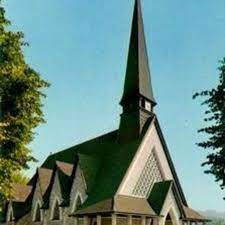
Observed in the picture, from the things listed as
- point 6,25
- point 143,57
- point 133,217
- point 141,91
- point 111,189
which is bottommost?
point 133,217

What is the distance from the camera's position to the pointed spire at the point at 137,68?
38.6 m

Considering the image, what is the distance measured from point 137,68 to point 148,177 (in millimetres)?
10627

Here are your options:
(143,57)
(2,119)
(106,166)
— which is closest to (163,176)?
(106,166)

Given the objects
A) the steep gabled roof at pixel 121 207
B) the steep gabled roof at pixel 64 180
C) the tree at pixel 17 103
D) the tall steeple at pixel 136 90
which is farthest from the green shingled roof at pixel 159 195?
the tree at pixel 17 103

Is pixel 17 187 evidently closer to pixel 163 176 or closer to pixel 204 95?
pixel 163 176

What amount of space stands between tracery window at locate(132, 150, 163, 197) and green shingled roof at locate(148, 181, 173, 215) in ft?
1.82

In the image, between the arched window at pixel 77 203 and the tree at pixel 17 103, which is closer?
the tree at pixel 17 103

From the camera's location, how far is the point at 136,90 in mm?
38219

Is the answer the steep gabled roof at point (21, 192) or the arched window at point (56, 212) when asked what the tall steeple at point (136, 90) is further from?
the steep gabled roof at point (21, 192)

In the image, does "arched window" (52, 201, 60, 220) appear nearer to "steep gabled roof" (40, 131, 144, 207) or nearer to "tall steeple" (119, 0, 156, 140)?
"steep gabled roof" (40, 131, 144, 207)

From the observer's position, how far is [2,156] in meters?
21.3

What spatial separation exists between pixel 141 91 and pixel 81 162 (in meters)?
8.55

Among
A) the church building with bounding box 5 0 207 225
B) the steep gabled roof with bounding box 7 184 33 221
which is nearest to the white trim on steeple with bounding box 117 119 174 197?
the church building with bounding box 5 0 207 225

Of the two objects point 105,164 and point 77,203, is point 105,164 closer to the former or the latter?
point 105,164
